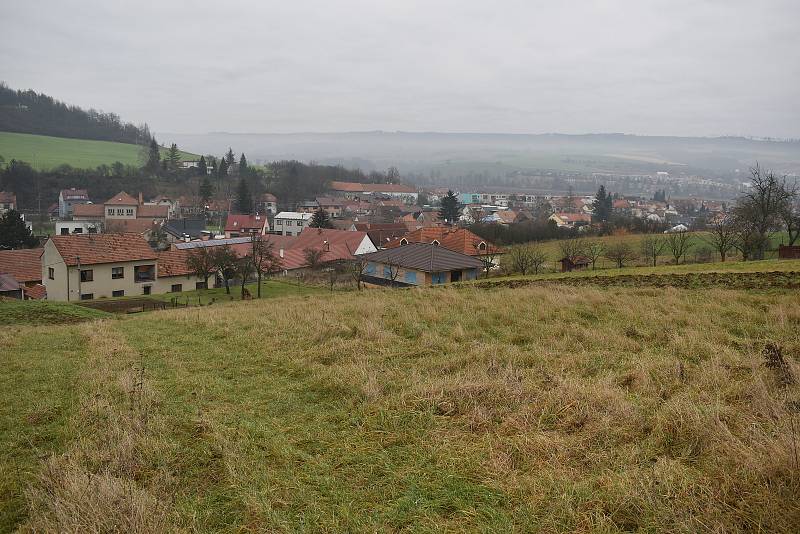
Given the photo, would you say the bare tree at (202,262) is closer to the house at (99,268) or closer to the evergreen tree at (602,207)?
the house at (99,268)

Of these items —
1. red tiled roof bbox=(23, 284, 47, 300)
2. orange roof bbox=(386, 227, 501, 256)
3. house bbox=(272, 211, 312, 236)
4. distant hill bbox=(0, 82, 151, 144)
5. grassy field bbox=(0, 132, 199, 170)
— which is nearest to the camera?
red tiled roof bbox=(23, 284, 47, 300)

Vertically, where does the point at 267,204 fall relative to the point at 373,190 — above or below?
below

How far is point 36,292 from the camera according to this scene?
36.9 m

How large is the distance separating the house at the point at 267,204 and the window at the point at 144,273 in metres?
73.9

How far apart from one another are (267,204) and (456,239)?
75874 millimetres

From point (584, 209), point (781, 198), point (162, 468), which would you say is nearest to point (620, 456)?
point (162, 468)

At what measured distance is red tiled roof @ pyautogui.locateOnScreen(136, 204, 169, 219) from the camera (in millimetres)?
94681

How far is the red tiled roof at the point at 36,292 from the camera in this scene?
36125 mm

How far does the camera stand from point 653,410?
541cm

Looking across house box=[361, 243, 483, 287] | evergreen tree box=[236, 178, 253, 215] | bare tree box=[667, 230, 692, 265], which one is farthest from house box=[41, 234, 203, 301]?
evergreen tree box=[236, 178, 253, 215]

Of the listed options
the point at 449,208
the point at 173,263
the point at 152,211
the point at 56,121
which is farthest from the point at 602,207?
the point at 56,121

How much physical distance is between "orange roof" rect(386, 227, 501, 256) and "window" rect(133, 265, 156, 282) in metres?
23.3

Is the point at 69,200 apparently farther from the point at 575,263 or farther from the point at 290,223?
the point at 575,263

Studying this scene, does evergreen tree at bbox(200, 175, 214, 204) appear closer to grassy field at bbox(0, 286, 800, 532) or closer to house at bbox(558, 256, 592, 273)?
house at bbox(558, 256, 592, 273)
